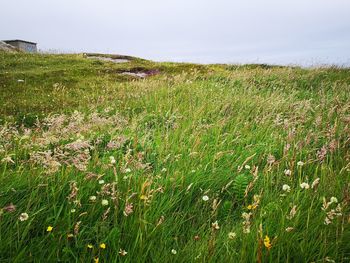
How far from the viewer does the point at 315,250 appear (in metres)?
2.80

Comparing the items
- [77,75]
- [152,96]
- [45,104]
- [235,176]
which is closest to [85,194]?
[235,176]

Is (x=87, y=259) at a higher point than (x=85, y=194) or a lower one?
lower

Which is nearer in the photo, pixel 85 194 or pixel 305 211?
pixel 305 211

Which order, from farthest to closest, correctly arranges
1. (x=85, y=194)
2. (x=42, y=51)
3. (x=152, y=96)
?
(x=42, y=51), (x=152, y=96), (x=85, y=194)

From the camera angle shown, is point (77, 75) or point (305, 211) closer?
point (305, 211)

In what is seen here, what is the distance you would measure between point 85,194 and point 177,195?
100cm

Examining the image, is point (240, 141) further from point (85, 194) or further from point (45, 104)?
point (45, 104)

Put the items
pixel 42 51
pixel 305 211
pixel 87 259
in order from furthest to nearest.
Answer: pixel 42 51 < pixel 305 211 < pixel 87 259

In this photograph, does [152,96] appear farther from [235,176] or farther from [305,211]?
[305,211]

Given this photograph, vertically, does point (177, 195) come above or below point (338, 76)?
below

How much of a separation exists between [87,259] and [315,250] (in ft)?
6.43

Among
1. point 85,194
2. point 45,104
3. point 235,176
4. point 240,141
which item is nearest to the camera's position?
point 85,194

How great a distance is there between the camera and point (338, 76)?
53.6 feet

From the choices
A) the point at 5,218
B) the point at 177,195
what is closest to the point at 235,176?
the point at 177,195
